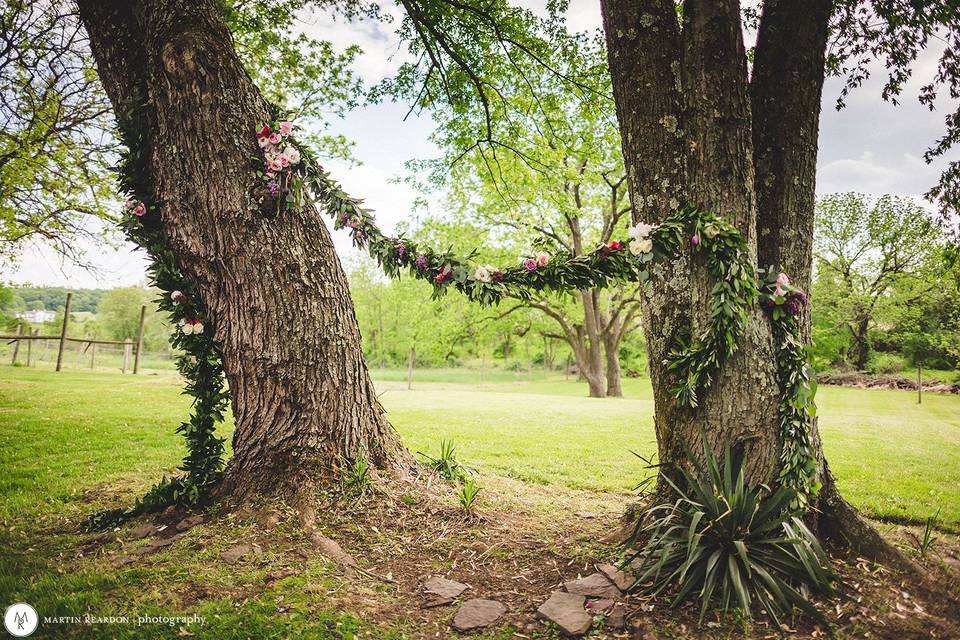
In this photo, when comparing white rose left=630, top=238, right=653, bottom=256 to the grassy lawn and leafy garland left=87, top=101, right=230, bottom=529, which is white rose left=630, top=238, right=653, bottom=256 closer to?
the grassy lawn

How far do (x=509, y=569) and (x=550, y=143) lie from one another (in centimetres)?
731

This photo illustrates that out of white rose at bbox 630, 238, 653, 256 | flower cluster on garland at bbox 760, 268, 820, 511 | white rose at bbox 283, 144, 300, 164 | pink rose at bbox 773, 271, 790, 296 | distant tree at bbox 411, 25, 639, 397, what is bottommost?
flower cluster on garland at bbox 760, 268, 820, 511

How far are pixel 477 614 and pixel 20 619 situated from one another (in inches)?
103

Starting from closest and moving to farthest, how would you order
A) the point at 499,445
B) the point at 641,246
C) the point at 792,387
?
the point at 792,387 < the point at 641,246 < the point at 499,445

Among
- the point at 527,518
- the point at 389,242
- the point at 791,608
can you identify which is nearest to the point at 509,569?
the point at 527,518

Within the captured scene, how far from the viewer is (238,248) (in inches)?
159

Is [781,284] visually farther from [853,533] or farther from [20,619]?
[20,619]

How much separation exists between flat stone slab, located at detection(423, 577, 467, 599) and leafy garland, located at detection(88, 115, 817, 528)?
77.8 inches

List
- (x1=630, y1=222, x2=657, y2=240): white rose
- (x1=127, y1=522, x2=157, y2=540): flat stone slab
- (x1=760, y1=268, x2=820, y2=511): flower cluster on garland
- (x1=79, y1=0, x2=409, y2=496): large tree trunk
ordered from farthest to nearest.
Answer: (x1=79, y1=0, x2=409, y2=496): large tree trunk < (x1=127, y1=522, x2=157, y2=540): flat stone slab < (x1=630, y1=222, x2=657, y2=240): white rose < (x1=760, y1=268, x2=820, y2=511): flower cluster on garland

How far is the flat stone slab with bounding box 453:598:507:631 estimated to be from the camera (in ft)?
9.02

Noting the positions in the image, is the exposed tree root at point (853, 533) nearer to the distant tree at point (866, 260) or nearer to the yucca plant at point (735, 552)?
the yucca plant at point (735, 552)

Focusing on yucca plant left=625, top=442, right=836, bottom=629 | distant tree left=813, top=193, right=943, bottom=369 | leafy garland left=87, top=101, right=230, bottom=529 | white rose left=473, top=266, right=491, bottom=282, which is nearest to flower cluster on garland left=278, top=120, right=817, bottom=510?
yucca plant left=625, top=442, right=836, bottom=629

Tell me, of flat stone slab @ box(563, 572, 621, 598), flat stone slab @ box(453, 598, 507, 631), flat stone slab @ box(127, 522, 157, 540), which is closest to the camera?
flat stone slab @ box(453, 598, 507, 631)

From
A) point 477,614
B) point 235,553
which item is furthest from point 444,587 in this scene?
point 235,553
